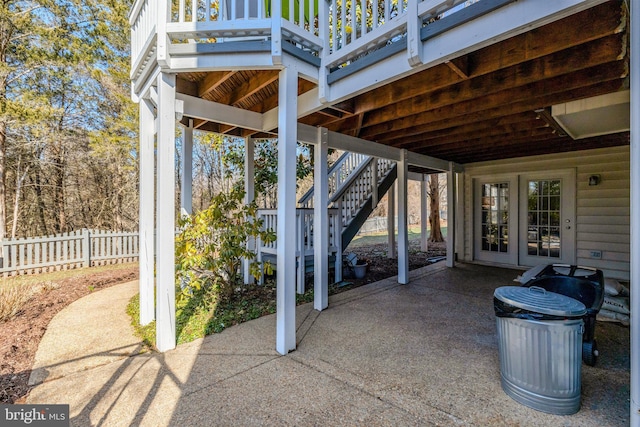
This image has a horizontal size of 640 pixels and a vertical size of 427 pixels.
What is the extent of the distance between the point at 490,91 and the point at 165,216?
3311 millimetres

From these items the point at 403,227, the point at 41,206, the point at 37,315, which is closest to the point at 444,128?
the point at 403,227

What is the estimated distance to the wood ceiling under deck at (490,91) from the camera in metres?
2.20

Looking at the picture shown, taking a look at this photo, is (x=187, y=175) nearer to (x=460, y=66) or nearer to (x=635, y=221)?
(x=460, y=66)

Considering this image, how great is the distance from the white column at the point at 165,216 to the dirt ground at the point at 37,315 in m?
0.97

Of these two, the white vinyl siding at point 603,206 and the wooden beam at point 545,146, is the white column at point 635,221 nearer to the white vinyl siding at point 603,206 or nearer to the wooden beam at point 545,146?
the wooden beam at point 545,146

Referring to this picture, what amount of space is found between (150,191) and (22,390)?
2.07 metres

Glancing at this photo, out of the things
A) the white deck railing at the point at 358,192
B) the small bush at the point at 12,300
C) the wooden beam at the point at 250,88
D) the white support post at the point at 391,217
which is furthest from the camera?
the white support post at the point at 391,217

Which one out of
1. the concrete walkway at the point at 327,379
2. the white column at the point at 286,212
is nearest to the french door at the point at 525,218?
the concrete walkway at the point at 327,379

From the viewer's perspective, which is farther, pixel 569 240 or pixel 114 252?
pixel 114 252

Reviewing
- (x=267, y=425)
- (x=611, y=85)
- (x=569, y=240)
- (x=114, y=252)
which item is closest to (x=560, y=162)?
(x=569, y=240)

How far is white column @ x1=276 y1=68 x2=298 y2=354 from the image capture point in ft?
8.96

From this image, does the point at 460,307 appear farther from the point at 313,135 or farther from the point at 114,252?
the point at 114,252

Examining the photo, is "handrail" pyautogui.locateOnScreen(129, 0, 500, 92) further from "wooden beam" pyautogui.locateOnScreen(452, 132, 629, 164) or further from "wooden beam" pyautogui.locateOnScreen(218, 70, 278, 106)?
"wooden beam" pyautogui.locateOnScreen(452, 132, 629, 164)

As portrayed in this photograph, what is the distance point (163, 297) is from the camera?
9.25 feet
